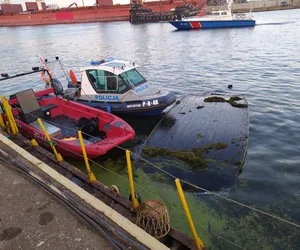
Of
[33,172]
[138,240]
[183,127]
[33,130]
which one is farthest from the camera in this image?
[183,127]

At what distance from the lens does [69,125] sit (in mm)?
10539

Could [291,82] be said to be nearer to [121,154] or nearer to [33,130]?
[121,154]

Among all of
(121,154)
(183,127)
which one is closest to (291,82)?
(183,127)

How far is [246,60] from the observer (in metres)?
23.2

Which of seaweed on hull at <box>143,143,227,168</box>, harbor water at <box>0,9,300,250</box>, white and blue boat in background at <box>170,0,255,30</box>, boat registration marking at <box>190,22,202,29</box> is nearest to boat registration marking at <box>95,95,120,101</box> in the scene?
harbor water at <box>0,9,300,250</box>

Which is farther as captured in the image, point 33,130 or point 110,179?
point 33,130

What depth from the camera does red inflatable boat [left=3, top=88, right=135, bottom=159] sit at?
27.2ft

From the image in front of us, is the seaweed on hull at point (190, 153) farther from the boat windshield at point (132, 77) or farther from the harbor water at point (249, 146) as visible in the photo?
the boat windshield at point (132, 77)

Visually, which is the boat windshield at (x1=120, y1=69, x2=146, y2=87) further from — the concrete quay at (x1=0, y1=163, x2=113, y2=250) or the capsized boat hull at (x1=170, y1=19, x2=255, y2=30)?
the capsized boat hull at (x1=170, y1=19, x2=255, y2=30)

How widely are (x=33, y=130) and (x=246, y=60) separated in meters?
20.2

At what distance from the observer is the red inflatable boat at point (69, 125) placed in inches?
327

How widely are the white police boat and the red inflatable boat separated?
41.4 inches

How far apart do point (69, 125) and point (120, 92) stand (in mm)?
2611

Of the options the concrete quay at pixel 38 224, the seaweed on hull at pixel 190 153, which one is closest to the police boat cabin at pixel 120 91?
the seaweed on hull at pixel 190 153
